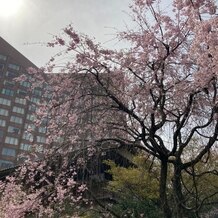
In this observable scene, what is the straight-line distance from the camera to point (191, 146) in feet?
47.6

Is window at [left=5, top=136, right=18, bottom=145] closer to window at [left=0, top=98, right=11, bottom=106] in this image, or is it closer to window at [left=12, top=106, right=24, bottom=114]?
window at [left=12, top=106, right=24, bottom=114]

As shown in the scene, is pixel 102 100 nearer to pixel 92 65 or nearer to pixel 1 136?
pixel 92 65

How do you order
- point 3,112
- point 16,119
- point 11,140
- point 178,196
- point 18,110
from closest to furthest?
1. point 178,196
2. point 11,140
3. point 3,112
4. point 16,119
5. point 18,110

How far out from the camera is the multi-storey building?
66125 mm

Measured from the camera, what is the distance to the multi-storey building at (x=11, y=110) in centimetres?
6612

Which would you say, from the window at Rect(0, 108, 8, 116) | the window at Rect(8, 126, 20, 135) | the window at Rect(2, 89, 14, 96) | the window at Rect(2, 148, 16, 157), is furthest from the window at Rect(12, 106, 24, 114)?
the window at Rect(2, 148, 16, 157)

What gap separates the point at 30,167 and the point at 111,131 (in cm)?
218

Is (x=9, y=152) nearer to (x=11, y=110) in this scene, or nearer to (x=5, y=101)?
(x=11, y=110)

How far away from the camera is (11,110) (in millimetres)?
70688

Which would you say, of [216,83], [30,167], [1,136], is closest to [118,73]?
[216,83]

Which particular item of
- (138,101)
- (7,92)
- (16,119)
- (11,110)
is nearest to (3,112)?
(11,110)

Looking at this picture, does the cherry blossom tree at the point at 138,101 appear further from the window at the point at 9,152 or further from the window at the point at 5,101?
the window at the point at 5,101

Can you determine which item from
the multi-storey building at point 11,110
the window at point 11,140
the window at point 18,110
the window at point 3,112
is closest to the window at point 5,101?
the multi-storey building at point 11,110

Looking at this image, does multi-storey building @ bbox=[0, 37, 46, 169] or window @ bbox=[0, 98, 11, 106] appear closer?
multi-storey building @ bbox=[0, 37, 46, 169]
